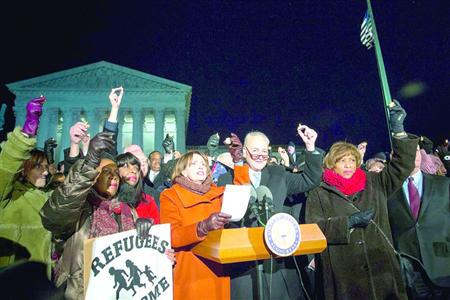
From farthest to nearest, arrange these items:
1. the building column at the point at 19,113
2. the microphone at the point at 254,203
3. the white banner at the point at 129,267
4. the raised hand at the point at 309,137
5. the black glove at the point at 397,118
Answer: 1. the building column at the point at 19,113
2. the raised hand at the point at 309,137
3. the black glove at the point at 397,118
4. the microphone at the point at 254,203
5. the white banner at the point at 129,267

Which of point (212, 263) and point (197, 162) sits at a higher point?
point (197, 162)

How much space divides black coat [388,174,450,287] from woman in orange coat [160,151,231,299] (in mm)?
2618

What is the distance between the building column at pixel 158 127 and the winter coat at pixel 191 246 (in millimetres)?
38949

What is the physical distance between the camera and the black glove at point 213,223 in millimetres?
2235

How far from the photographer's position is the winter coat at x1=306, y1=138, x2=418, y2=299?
3162mm

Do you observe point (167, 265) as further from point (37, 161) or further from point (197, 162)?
point (37, 161)

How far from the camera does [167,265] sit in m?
2.71

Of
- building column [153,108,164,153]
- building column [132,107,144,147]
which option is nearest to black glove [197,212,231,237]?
building column [153,108,164,153]

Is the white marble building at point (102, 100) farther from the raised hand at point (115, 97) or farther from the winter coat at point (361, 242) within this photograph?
the winter coat at point (361, 242)

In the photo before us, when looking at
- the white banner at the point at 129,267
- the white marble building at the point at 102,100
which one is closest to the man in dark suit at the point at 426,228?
the white banner at the point at 129,267

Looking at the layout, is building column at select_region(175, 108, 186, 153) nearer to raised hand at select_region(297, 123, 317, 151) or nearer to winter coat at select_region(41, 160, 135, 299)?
raised hand at select_region(297, 123, 317, 151)

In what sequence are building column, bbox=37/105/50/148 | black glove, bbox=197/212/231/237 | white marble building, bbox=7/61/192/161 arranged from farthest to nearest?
1. white marble building, bbox=7/61/192/161
2. building column, bbox=37/105/50/148
3. black glove, bbox=197/212/231/237

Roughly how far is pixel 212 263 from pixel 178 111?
1659 inches

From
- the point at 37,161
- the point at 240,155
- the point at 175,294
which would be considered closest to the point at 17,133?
the point at 37,161
